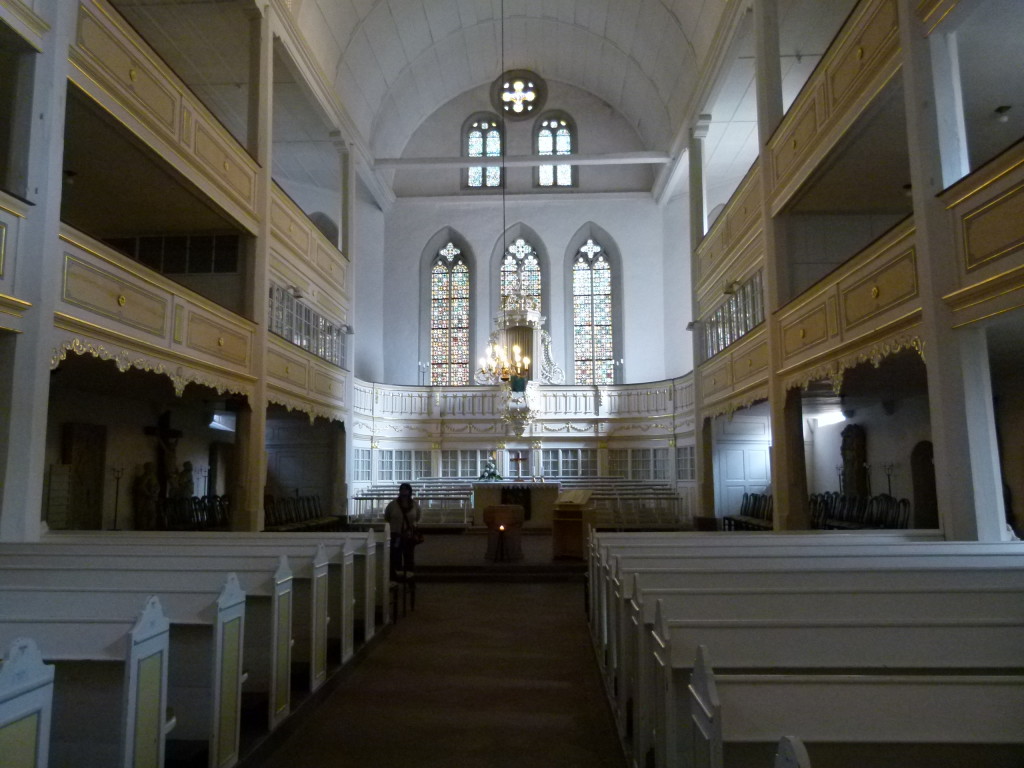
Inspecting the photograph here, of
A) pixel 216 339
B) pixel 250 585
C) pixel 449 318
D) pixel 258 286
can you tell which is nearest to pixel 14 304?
pixel 250 585

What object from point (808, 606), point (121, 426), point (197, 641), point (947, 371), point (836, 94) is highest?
point (836, 94)

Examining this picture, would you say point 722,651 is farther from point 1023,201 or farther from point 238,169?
point 238,169

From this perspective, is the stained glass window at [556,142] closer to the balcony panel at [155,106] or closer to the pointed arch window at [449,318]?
the pointed arch window at [449,318]

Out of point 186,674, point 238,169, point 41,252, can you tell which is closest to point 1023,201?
point 186,674

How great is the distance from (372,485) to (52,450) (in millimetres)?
10342

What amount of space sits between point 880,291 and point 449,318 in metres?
18.5

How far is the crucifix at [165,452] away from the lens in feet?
46.6

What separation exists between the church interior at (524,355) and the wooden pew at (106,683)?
0.06 ft

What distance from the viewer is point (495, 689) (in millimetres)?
5836

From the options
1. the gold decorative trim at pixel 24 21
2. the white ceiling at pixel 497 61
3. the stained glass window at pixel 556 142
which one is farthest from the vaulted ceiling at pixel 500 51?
the gold decorative trim at pixel 24 21

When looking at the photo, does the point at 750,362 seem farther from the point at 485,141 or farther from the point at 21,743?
the point at 485,141

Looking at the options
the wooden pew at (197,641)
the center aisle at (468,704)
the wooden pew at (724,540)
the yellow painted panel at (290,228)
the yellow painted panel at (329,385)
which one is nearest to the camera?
the wooden pew at (197,641)

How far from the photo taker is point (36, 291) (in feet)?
23.9

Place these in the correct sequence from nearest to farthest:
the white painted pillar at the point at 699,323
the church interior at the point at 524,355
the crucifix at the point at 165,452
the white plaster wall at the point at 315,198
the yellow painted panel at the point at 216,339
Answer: the church interior at the point at 524,355, the yellow painted panel at the point at 216,339, the crucifix at the point at 165,452, the white painted pillar at the point at 699,323, the white plaster wall at the point at 315,198
